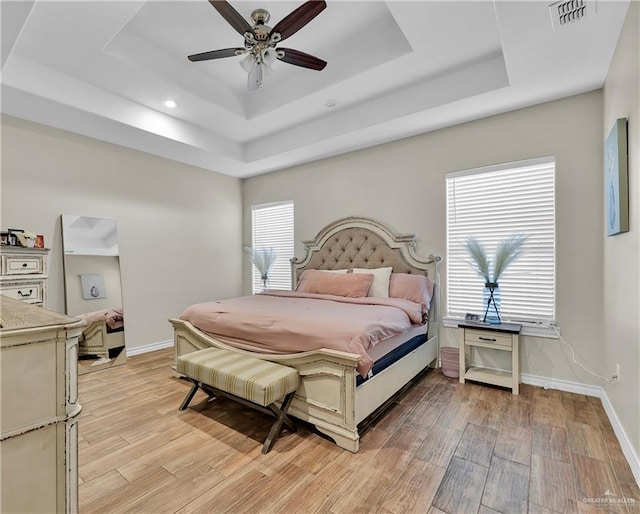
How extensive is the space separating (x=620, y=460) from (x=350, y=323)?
174 cm

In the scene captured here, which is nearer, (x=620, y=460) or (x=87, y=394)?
(x=620, y=460)

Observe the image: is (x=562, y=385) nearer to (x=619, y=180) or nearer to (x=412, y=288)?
(x=412, y=288)

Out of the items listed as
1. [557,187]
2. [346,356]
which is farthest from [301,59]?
[557,187]

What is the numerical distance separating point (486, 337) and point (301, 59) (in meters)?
2.81

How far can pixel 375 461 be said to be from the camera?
190 cm

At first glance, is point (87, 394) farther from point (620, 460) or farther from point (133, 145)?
point (620, 460)

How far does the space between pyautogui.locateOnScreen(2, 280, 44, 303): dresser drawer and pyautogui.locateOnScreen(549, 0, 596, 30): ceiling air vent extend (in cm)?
457

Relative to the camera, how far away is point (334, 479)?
176 centimetres

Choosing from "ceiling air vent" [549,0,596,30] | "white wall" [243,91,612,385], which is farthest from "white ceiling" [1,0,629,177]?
"white wall" [243,91,612,385]

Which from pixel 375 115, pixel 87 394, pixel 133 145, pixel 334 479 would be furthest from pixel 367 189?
pixel 87 394

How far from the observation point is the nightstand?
280cm

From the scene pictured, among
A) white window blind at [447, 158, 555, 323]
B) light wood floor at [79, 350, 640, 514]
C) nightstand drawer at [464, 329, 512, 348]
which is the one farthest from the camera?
white window blind at [447, 158, 555, 323]

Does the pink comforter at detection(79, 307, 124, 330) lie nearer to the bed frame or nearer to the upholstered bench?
the bed frame

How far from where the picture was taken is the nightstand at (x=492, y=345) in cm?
280
